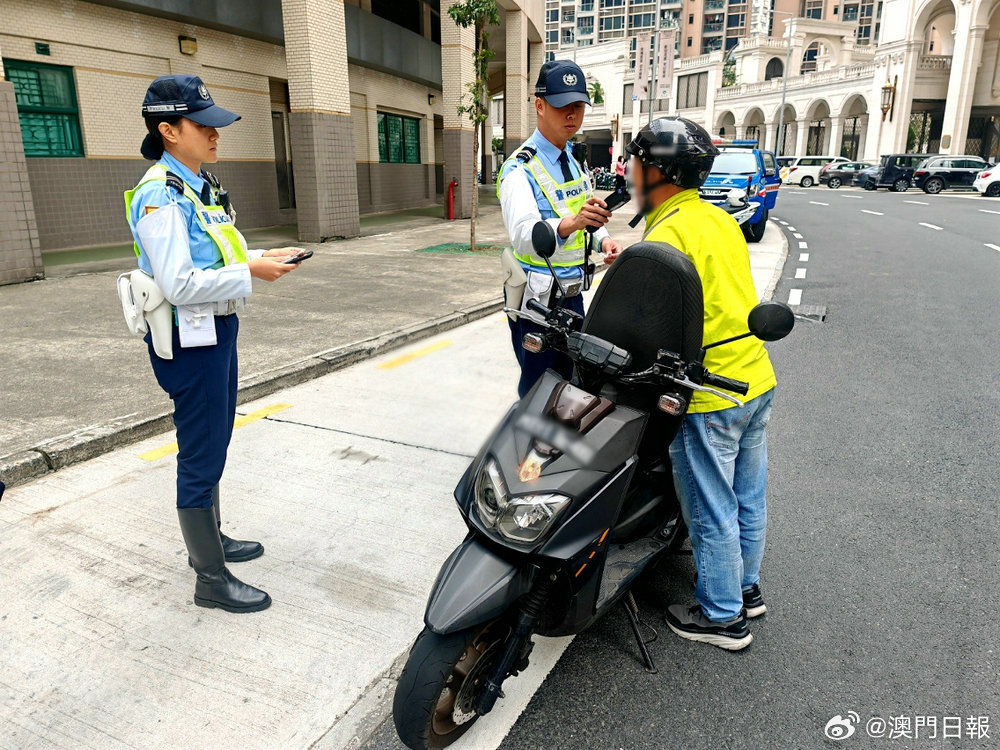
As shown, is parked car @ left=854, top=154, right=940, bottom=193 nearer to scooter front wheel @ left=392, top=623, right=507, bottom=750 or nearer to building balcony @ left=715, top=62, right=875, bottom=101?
building balcony @ left=715, top=62, right=875, bottom=101

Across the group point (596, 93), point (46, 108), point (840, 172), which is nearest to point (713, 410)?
point (46, 108)

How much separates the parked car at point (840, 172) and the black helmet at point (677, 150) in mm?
44540

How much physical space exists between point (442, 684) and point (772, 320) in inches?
58.3

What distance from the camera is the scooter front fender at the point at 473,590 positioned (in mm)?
2094

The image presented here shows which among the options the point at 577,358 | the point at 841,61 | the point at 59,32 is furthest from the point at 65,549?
the point at 841,61

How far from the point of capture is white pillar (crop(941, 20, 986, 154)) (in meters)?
43.5

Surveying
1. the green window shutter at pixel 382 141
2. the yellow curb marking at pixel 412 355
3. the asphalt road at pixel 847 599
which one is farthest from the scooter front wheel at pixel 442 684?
the green window shutter at pixel 382 141

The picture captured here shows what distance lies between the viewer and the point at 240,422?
5.02m

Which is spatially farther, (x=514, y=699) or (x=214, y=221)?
(x=214, y=221)

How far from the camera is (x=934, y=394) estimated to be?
574cm

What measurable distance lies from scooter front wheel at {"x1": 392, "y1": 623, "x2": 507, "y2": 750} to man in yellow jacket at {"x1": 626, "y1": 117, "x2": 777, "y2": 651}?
35.6 inches

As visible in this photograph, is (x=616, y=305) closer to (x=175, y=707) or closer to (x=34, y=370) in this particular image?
(x=175, y=707)

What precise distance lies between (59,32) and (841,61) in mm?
79478

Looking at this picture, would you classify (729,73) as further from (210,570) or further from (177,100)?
(210,570)
